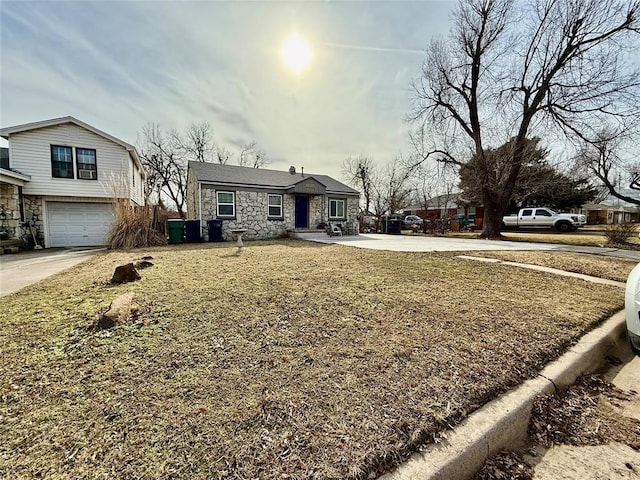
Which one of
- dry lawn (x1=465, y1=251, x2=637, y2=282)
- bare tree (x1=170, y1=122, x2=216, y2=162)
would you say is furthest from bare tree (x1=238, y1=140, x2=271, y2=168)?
dry lawn (x1=465, y1=251, x2=637, y2=282)

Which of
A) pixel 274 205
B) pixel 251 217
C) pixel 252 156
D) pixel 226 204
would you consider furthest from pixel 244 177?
pixel 252 156

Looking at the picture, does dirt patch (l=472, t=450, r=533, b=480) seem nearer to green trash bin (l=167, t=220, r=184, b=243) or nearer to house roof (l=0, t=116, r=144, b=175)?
green trash bin (l=167, t=220, r=184, b=243)

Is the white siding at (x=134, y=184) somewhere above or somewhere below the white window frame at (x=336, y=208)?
above

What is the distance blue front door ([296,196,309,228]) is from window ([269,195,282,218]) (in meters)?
1.11

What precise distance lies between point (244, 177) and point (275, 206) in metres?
2.23

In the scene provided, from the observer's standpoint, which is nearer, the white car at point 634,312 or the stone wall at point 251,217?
the white car at point 634,312

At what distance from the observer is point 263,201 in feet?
47.9

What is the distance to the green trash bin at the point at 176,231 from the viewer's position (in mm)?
11625

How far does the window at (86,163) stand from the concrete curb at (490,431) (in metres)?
16.2

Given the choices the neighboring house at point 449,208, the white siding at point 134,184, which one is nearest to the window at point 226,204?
Result: the white siding at point 134,184

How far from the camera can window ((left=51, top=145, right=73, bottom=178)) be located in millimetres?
11993

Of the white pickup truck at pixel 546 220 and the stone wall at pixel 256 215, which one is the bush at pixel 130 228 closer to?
the stone wall at pixel 256 215

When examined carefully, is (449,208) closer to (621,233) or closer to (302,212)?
(621,233)

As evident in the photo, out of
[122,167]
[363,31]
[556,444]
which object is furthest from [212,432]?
[122,167]
